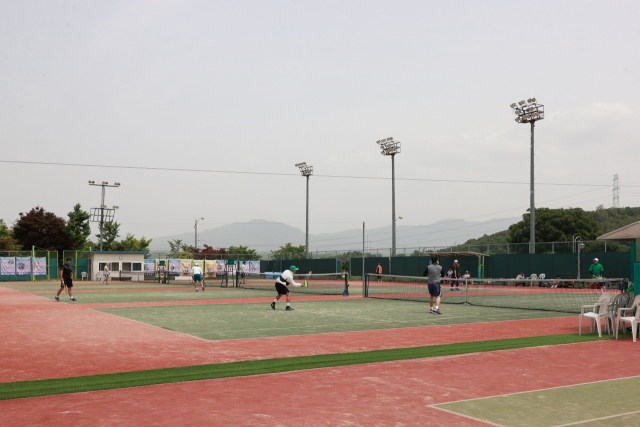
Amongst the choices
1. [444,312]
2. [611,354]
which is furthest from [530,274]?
[611,354]

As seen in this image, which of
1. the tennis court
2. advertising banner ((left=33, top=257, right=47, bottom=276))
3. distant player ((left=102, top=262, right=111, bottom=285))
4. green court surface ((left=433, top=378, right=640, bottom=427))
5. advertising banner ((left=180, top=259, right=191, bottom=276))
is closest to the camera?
green court surface ((left=433, top=378, right=640, bottom=427))

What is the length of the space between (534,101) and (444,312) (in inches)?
1138

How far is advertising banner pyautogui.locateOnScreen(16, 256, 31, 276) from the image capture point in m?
47.6

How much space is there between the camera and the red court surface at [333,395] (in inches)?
231

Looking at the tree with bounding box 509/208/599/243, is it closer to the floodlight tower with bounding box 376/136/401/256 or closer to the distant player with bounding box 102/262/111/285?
the floodlight tower with bounding box 376/136/401/256

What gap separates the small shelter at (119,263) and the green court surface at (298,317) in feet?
102

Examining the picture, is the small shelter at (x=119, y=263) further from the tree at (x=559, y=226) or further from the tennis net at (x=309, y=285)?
the tree at (x=559, y=226)

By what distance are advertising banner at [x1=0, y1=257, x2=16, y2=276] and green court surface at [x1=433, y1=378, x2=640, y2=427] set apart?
48170mm

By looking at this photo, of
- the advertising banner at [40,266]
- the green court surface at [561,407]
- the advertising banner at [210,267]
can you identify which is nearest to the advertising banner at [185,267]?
the advertising banner at [210,267]

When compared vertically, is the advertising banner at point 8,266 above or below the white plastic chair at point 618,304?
below

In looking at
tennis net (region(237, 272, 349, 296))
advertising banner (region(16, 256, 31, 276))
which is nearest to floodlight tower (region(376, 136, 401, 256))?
tennis net (region(237, 272, 349, 296))

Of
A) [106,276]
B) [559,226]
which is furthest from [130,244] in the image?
[559,226]

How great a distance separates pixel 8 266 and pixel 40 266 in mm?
2349

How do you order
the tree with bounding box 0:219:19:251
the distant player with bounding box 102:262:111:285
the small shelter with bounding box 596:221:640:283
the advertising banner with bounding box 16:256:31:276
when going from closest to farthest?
the small shelter with bounding box 596:221:640:283, the distant player with bounding box 102:262:111:285, the advertising banner with bounding box 16:256:31:276, the tree with bounding box 0:219:19:251
